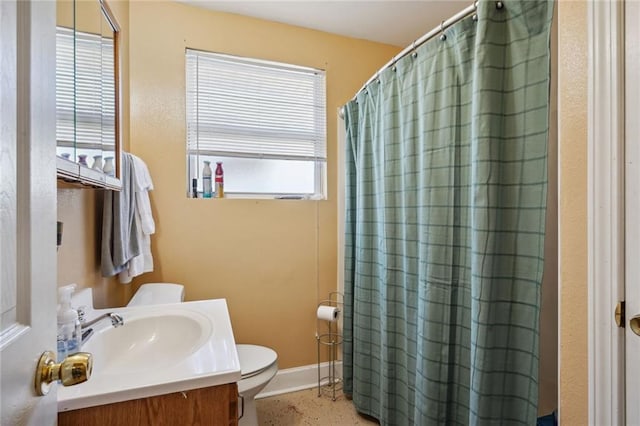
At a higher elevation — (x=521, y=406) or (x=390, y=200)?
(x=390, y=200)

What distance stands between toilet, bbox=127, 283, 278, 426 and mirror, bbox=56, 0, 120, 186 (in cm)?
67

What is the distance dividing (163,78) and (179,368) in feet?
5.46

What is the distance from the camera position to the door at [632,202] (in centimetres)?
68

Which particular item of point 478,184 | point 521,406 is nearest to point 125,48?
point 478,184

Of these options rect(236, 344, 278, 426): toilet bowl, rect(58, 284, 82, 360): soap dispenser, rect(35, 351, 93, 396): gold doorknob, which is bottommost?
rect(236, 344, 278, 426): toilet bowl

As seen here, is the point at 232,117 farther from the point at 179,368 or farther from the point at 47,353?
the point at 47,353

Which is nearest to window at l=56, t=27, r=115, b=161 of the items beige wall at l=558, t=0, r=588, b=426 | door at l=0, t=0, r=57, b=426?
door at l=0, t=0, r=57, b=426

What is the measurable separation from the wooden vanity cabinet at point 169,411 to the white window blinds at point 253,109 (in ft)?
4.91

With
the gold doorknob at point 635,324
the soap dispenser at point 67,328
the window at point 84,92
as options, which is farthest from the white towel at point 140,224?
the gold doorknob at point 635,324

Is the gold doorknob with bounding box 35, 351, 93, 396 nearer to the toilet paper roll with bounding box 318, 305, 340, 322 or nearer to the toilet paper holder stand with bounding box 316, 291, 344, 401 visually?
the toilet paper roll with bounding box 318, 305, 340, 322

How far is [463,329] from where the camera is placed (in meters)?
1.24

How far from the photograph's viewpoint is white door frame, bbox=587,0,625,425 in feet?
2.32

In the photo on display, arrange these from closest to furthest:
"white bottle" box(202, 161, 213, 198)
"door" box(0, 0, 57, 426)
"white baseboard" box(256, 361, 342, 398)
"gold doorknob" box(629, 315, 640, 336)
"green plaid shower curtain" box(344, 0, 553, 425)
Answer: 1. "door" box(0, 0, 57, 426)
2. "gold doorknob" box(629, 315, 640, 336)
3. "green plaid shower curtain" box(344, 0, 553, 425)
4. "white bottle" box(202, 161, 213, 198)
5. "white baseboard" box(256, 361, 342, 398)

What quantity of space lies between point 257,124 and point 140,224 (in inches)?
37.3
